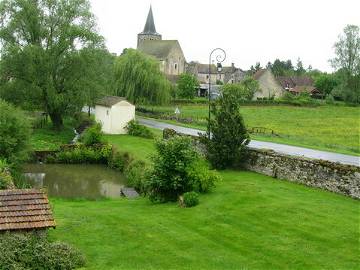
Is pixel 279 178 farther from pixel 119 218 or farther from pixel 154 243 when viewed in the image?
pixel 154 243

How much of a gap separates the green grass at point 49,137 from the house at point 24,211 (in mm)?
25778

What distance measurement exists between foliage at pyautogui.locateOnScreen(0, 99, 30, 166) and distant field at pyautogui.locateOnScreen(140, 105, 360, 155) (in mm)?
19352

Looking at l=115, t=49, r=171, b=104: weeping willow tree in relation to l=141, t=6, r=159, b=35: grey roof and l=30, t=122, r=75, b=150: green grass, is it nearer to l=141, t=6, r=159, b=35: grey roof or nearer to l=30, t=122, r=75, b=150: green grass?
l=30, t=122, r=75, b=150: green grass

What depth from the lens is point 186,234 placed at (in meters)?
15.8

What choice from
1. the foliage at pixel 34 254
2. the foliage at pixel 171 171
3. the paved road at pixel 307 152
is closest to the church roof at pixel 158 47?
the paved road at pixel 307 152

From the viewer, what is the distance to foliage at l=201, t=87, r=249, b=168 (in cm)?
2605

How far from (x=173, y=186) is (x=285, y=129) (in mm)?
31232

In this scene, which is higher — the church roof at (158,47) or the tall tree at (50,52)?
the church roof at (158,47)

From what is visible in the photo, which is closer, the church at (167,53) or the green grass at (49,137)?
the green grass at (49,137)

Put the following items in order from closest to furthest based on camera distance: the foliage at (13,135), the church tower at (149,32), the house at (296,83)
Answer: the foliage at (13,135), the house at (296,83), the church tower at (149,32)

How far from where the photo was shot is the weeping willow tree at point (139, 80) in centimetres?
6003

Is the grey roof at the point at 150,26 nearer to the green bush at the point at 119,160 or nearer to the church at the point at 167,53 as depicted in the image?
the church at the point at 167,53

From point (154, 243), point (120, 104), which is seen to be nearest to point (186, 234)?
point (154, 243)

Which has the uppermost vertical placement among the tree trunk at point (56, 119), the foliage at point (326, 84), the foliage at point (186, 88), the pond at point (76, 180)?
the foliage at point (326, 84)
